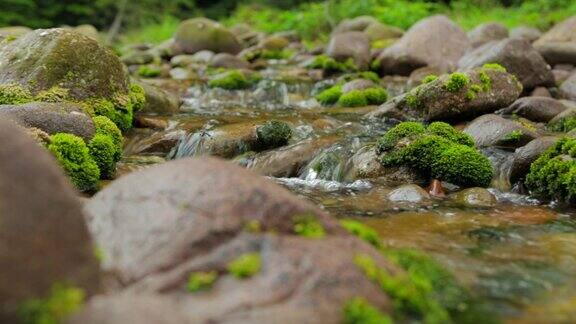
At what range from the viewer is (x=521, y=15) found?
1107 inches

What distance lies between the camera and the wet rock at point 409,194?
30.4 feet

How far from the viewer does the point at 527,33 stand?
23.1 metres

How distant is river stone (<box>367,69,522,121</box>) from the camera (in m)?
12.9

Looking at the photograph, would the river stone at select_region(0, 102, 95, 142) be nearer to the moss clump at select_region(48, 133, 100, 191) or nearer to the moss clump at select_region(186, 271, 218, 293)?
the moss clump at select_region(48, 133, 100, 191)

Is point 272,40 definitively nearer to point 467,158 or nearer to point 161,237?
point 467,158

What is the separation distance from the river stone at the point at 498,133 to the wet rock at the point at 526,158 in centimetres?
102

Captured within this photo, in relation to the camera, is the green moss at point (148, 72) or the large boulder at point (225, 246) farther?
the green moss at point (148, 72)

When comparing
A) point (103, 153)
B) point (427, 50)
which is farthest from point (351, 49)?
point (103, 153)

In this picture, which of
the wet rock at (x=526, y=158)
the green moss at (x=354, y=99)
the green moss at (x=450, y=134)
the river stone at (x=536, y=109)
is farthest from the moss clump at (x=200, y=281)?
the green moss at (x=354, y=99)

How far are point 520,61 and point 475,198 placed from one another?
25.4 ft

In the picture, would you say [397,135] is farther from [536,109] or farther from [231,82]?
[231,82]

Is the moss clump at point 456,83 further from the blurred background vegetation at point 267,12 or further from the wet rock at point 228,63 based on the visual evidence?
the blurred background vegetation at point 267,12

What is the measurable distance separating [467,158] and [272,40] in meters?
19.7

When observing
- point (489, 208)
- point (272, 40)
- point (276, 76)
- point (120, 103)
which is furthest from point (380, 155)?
point (272, 40)
